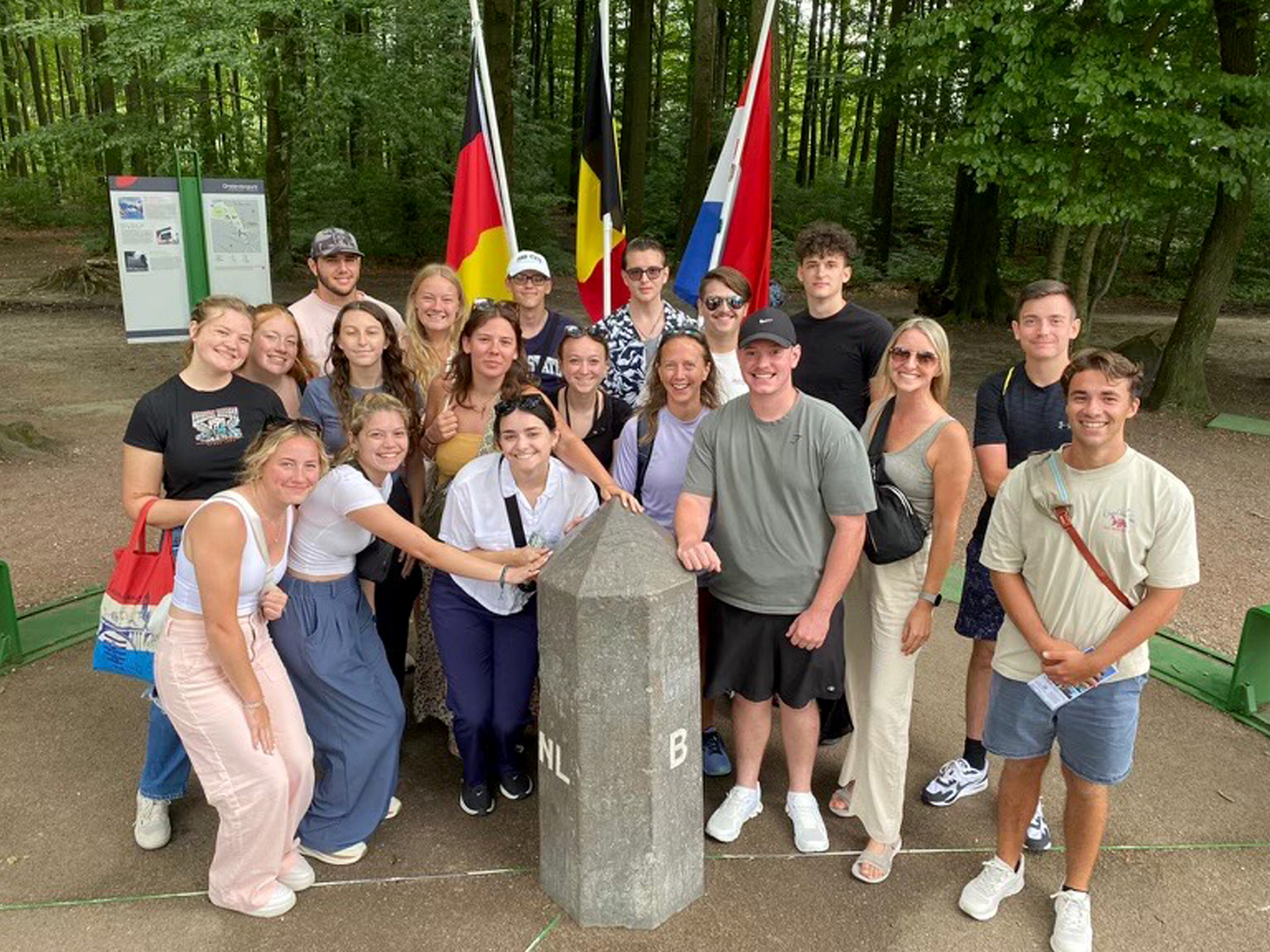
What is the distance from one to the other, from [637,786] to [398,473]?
168cm

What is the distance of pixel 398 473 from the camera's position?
12.9 ft

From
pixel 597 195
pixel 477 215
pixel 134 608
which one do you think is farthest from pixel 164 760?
pixel 597 195

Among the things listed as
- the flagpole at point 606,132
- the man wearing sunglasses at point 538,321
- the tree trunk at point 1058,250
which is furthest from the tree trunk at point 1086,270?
the man wearing sunglasses at point 538,321

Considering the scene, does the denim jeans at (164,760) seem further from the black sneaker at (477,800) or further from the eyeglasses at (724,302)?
the eyeglasses at (724,302)

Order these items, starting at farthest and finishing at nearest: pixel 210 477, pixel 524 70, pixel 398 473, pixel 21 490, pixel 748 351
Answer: pixel 524 70 < pixel 21 490 < pixel 398 473 < pixel 210 477 < pixel 748 351

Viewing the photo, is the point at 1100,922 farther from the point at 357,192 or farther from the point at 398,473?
the point at 357,192

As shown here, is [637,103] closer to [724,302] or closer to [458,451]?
[724,302]

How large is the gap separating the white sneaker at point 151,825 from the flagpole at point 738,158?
422cm

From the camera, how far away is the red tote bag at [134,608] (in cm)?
347

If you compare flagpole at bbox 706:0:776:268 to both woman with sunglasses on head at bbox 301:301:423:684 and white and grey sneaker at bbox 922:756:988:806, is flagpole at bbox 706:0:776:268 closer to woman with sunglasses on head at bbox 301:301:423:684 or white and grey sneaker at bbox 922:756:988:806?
woman with sunglasses on head at bbox 301:301:423:684

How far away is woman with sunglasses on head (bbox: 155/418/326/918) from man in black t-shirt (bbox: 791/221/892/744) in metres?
2.21

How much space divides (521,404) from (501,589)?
2.44ft

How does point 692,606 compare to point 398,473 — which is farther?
point 398,473

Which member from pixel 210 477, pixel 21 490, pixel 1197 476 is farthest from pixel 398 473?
pixel 1197 476
